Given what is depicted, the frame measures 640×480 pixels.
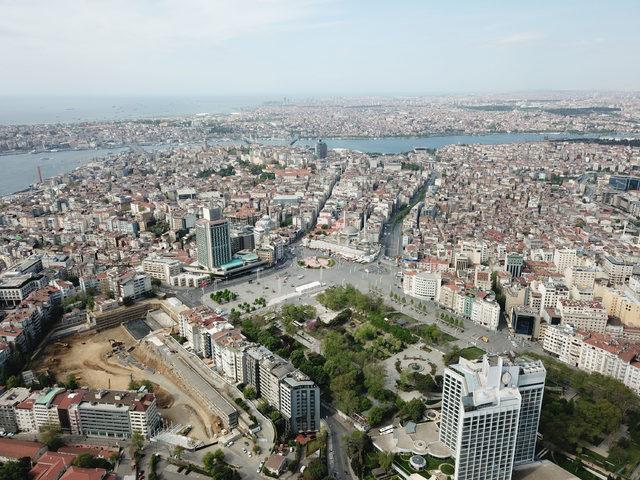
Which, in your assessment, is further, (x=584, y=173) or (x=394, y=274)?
(x=584, y=173)

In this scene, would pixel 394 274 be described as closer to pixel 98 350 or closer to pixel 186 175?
pixel 98 350

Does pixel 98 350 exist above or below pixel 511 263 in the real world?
below

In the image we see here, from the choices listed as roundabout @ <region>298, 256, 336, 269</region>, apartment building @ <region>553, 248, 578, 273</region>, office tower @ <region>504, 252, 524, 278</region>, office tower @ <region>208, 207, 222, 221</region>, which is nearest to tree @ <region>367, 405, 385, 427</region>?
office tower @ <region>504, 252, 524, 278</region>

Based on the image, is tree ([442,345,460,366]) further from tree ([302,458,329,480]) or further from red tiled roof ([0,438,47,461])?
red tiled roof ([0,438,47,461])

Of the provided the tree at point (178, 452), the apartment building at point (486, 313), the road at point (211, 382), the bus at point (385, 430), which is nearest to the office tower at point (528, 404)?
the bus at point (385, 430)

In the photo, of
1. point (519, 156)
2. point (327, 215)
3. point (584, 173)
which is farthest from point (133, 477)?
point (519, 156)

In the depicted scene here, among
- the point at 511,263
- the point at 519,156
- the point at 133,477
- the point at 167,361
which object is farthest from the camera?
the point at 519,156
